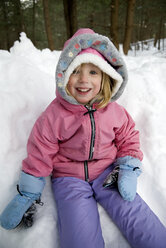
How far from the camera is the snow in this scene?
4.05 ft

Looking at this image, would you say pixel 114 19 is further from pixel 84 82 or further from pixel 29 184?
pixel 29 184

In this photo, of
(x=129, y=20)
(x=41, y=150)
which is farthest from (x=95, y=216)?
(x=129, y=20)

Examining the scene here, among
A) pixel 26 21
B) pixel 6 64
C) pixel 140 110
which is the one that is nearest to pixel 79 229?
pixel 140 110

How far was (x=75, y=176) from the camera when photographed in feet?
4.93

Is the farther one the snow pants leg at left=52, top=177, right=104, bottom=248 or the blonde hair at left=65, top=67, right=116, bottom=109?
the blonde hair at left=65, top=67, right=116, bottom=109

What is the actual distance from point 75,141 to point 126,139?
0.48 meters

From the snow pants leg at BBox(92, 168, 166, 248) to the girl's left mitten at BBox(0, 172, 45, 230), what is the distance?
0.48 meters

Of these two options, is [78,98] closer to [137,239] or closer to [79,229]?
[79,229]

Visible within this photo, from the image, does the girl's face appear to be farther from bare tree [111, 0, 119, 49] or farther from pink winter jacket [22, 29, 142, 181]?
bare tree [111, 0, 119, 49]

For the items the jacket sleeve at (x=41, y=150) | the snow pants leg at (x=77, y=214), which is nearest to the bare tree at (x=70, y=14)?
the jacket sleeve at (x=41, y=150)

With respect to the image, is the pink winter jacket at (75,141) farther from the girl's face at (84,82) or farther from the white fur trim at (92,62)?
the white fur trim at (92,62)

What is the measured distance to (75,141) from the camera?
147cm

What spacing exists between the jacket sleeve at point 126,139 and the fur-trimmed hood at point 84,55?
1.47ft

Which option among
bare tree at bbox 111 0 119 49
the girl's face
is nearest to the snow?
the girl's face
